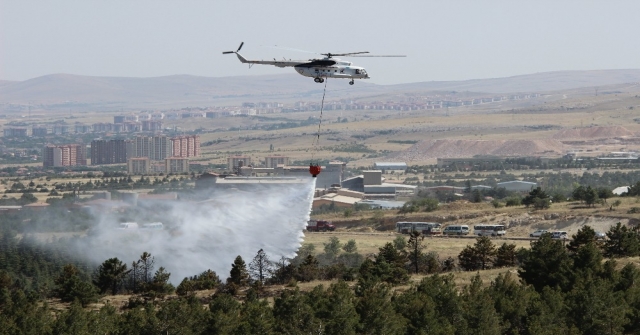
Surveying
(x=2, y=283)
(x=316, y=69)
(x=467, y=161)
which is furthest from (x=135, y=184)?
Answer: (x=316, y=69)

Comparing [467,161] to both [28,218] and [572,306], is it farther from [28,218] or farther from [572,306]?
[572,306]

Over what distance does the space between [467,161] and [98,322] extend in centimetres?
14095

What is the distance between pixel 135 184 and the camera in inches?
5595

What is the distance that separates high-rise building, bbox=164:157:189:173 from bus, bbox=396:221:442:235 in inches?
3532

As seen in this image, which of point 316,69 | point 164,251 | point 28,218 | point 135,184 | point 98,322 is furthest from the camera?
point 135,184

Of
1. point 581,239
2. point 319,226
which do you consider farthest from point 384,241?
point 581,239

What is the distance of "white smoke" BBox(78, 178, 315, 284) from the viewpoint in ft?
243

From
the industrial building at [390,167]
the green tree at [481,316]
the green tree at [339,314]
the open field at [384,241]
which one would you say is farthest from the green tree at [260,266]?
the industrial building at [390,167]

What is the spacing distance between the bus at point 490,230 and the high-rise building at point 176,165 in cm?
9551

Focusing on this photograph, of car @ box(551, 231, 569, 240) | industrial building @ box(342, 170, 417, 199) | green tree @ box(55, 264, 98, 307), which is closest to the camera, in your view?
green tree @ box(55, 264, 98, 307)

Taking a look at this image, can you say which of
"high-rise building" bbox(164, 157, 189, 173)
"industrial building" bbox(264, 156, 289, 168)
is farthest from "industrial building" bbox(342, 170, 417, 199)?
"high-rise building" bbox(164, 157, 189, 173)

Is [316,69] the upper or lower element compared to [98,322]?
upper

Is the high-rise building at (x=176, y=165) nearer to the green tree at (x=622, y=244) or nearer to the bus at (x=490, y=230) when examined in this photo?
the bus at (x=490, y=230)

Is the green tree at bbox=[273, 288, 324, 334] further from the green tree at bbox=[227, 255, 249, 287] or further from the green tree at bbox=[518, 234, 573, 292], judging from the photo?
the green tree at bbox=[227, 255, 249, 287]
